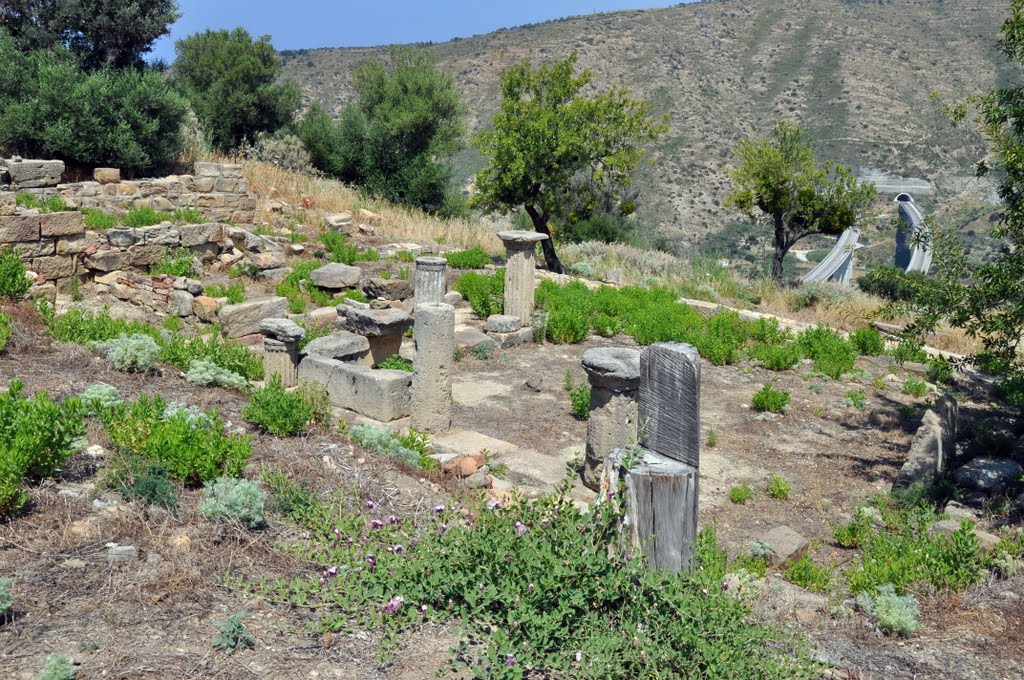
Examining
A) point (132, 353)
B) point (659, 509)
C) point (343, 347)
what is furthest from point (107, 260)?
point (659, 509)

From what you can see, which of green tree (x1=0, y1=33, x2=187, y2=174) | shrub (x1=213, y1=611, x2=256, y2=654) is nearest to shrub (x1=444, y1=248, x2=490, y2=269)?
green tree (x1=0, y1=33, x2=187, y2=174)

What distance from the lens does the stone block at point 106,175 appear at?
17.3 m

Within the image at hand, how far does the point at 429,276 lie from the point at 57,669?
9.58 metres

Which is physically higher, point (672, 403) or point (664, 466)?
point (672, 403)

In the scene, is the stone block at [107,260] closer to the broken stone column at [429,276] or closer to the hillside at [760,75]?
the broken stone column at [429,276]

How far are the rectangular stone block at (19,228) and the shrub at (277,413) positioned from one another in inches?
271

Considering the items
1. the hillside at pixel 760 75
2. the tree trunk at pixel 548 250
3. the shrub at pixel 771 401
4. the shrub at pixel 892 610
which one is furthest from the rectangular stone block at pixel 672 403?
the hillside at pixel 760 75

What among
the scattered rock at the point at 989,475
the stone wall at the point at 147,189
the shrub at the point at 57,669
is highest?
the stone wall at the point at 147,189

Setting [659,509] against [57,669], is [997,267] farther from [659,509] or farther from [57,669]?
[57,669]

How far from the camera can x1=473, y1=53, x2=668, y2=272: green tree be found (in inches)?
710

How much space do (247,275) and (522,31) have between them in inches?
2311

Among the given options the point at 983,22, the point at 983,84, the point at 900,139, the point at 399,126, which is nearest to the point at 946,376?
the point at 399,126

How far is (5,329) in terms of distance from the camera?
800 centimetres

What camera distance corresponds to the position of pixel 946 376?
1180 cm
